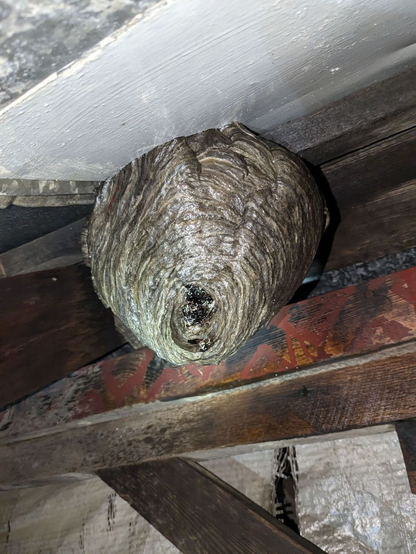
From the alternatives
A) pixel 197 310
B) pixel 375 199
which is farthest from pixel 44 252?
pixel 375 199

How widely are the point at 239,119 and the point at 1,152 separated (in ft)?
1.79

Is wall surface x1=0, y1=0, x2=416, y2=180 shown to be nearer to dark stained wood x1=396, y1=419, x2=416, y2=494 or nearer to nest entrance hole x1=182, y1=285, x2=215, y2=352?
nest entrance hole x1=182, y1=285, x2=215, y2=352

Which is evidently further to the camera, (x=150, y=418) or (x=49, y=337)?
(x=150, y=418)

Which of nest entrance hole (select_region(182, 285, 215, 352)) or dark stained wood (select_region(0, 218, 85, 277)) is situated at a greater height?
dark stained wood (select_region(0, 218, 85, 277))

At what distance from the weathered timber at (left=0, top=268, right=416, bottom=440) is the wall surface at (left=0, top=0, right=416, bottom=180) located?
0.52 meters

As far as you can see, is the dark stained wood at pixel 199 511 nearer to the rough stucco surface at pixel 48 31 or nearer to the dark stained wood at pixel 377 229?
the dark stained wood at pixel 377 229

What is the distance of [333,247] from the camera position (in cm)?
157

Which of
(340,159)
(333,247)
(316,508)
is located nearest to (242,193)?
(340,159)

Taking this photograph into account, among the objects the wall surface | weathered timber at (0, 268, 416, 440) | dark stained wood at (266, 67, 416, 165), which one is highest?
the wall surface

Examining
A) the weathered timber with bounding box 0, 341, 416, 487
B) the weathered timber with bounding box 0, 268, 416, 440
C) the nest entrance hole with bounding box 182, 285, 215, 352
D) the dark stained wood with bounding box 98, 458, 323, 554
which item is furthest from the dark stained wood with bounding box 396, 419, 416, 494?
the nest entrance hole with bounding box 182, 285, 215, 352

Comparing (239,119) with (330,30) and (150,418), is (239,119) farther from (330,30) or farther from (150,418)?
(150,418)

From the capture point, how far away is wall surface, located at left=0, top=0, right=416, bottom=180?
667 millimetres

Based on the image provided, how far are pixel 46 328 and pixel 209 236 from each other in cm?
71

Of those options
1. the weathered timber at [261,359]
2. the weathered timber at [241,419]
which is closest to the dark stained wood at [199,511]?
the weathered timber at [241,419]
